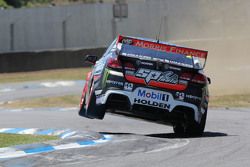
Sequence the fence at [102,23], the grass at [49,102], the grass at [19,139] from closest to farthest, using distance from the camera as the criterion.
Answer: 1. the grass at [19,139]
2. the grass at [49,102]
3. the fence at [102,23]

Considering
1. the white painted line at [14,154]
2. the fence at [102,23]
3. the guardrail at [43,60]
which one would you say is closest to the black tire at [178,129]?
the white painted line at [14,154]

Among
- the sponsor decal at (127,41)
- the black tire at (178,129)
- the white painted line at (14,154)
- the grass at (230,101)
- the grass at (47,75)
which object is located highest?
the sponsor decal at (127,41)

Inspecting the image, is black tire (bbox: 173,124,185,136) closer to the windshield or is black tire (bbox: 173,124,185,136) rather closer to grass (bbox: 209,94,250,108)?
the windshield

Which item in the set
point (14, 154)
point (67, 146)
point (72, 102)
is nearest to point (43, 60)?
point (72, 102)

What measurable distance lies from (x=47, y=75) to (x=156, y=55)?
2270cm

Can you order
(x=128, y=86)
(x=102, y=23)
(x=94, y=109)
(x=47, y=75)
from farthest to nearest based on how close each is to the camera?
(x=102, y=23) < (x=47, y=75) < (x=94, y=109) < (x=128, y=86)

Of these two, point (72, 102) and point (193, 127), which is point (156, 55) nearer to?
point (193, 127)

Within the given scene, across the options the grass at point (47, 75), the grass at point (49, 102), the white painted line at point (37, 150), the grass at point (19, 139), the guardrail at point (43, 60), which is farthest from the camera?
the guardrail at point (43, 60)

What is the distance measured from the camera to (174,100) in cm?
1133

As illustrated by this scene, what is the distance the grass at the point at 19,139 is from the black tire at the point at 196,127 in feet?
7.20

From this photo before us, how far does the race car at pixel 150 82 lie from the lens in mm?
11305

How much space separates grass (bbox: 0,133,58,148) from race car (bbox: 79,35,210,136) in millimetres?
875

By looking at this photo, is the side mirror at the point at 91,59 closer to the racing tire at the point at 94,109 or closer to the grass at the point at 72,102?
the racing tire at the point at 94,109

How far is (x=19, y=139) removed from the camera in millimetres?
11445
